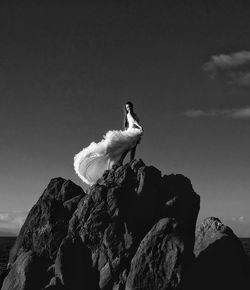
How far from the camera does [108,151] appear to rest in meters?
31.8

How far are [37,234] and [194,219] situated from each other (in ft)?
35.2

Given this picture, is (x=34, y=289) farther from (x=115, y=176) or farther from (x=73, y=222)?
(x=115, y=176)

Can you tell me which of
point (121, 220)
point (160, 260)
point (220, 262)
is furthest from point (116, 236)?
point (220, 262)

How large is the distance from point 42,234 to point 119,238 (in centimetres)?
589

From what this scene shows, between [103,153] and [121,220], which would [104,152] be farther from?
[121,220]

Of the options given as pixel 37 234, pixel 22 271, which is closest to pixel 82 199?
pixel 37 234

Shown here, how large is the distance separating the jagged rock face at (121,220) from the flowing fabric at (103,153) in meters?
1.39

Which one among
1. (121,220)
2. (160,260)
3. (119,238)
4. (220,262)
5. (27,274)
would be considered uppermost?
(121,220)

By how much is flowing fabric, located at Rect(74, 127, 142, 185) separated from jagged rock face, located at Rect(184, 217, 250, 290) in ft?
27.6

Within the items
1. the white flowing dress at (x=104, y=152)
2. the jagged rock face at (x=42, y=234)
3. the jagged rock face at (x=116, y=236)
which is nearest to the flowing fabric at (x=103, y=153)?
the white flowing dress at (x=104, y=152)

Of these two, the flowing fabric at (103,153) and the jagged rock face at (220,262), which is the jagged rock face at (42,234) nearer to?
the flowing fabric at (103,153)

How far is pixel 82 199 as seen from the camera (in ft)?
102

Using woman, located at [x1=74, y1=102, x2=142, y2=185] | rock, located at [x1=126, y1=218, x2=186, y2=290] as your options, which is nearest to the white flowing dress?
woman, located at [x1=74, y1=102, x2=142, y2=185]

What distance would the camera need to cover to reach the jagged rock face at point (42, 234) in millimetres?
28869
